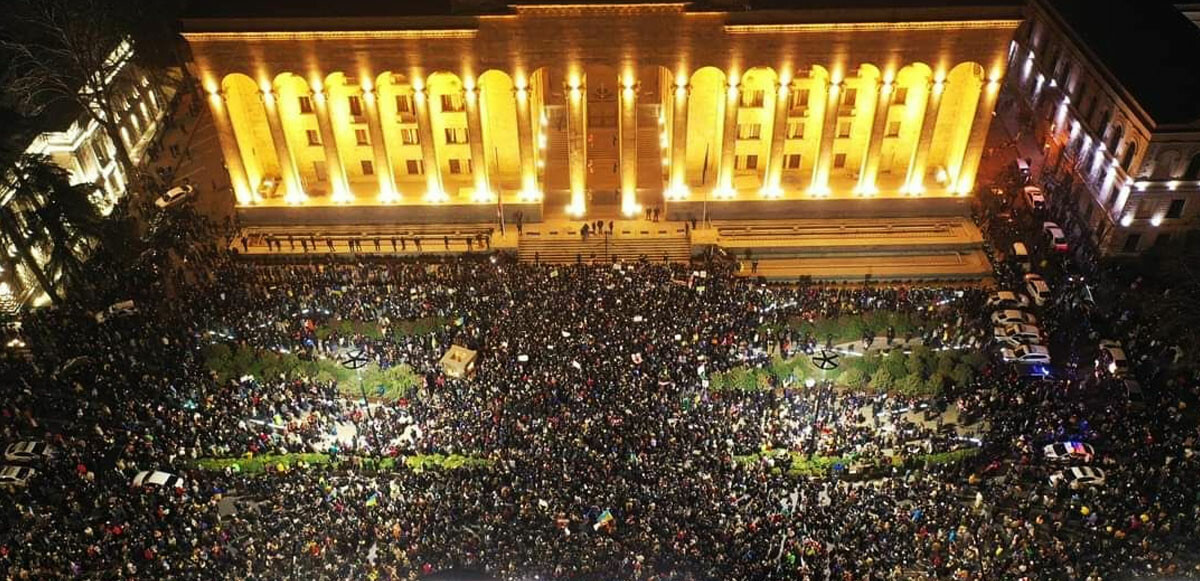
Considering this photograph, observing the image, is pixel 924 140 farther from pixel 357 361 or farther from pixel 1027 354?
pixel 357 361

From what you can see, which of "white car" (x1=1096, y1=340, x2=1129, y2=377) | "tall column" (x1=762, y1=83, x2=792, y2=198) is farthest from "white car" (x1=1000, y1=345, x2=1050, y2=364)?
"tall column" (x1=762, y1=83, x2=792, y2=198)

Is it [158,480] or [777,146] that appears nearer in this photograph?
[158,480]

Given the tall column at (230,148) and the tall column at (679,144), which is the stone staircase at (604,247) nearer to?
the tall column at (679,144)

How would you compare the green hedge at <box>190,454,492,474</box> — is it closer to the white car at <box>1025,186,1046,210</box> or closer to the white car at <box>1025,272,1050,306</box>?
the white car at <box>1025,272,1050,306</box>

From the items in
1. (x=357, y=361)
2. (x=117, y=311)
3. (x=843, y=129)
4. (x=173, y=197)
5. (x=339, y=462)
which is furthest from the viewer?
(x=173, y=197)

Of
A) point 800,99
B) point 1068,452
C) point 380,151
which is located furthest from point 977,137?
point 380,151

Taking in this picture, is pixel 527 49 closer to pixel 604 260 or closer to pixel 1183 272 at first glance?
pixel 604 260

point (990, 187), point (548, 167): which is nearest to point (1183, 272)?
point (990, 187)
